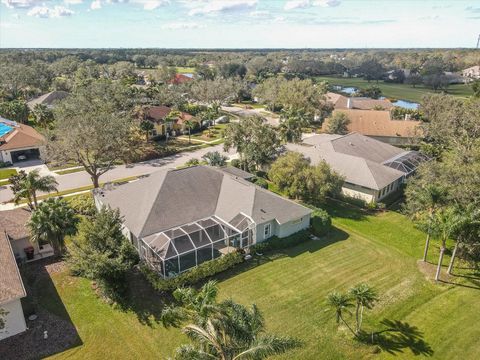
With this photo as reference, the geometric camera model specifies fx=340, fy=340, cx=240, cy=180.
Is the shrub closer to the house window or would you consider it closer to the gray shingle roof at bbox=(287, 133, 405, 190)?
the house window

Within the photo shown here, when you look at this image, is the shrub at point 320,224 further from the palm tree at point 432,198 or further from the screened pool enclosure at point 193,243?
the palm tree at point 432,198

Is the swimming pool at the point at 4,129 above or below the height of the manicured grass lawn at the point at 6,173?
above

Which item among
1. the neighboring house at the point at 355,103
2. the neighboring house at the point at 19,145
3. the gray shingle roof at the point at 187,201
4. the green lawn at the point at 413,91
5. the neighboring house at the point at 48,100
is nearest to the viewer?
the gray shingle roof at the point at 187,201

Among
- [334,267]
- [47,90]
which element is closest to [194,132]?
[334,267]

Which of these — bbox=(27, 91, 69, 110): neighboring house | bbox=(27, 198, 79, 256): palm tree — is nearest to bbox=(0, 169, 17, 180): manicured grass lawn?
bbox=(27, 198, 79, 256): palm tree

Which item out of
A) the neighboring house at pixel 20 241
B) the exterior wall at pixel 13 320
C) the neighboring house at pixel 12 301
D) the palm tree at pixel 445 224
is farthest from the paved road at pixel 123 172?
the palm tree at pixel 445 224

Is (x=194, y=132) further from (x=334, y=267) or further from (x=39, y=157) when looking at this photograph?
(x=334, y=267)

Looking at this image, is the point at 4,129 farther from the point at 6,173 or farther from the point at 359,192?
the point at 359,192

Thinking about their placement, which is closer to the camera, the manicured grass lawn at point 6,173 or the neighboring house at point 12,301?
the neighboring house at point 12,301
